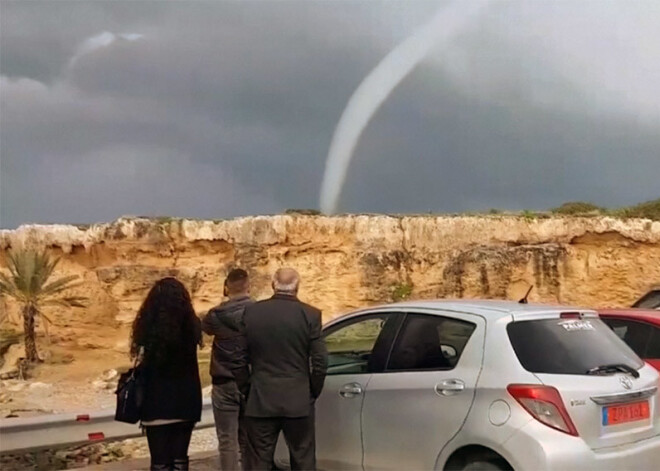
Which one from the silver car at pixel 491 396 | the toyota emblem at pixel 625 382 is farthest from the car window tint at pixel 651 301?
the toyota emblem at pixel 625 382

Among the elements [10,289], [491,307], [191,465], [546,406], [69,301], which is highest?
[491,307]

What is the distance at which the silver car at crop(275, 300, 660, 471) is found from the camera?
4797 mm

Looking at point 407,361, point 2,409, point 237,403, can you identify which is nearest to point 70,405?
point 2,409

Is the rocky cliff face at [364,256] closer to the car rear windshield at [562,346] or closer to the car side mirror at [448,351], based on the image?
the car side mirror at [448,351]

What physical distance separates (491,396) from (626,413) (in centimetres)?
95

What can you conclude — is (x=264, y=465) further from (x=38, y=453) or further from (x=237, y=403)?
(x=38, y=453)

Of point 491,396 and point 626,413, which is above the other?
point 491,396

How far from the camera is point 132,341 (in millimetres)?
5684

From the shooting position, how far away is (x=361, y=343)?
6.54 metres

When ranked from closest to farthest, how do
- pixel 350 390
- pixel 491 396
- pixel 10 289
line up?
pixel 491 396 < pixel 350 390 < pixel 10 289

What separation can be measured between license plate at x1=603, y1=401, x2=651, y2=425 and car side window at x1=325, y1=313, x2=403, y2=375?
1532mm

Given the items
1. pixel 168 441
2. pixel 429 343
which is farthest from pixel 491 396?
pixel 168 441

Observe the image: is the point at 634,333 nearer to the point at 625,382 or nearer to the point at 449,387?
the point at 625,382

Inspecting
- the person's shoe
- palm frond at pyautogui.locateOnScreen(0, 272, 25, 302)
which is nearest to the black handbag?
the person's shoe
